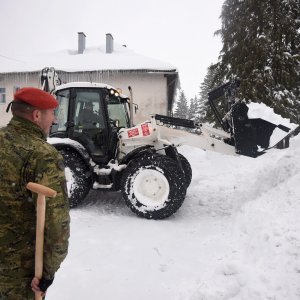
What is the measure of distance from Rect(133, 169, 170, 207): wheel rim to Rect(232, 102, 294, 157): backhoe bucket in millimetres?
1469

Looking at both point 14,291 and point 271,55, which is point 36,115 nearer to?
point 14,291

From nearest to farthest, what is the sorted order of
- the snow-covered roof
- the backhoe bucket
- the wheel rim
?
the backhoe bucket, the wheel rim, the snow-covered roof

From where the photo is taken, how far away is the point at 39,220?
1.95 metres

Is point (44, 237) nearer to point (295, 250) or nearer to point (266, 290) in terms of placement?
point (266, 290)

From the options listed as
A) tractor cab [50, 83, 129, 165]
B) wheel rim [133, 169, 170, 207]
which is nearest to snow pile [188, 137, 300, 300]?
wheel rim [133, 169, 170, 207]

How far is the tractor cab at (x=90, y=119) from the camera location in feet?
22.1

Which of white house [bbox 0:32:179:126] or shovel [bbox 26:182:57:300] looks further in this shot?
white house [bbox 0:32:179:126]

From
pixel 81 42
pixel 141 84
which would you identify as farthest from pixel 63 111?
pixel 81 42

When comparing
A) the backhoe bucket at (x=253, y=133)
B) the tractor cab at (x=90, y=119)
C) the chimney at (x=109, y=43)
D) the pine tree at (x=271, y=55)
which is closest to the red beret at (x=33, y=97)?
the backhoe bucket at (x=253, y=133)

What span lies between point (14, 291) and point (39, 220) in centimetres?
48

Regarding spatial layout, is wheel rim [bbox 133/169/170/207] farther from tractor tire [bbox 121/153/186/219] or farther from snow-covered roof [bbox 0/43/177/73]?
snow-covered roof [bbox 0/43/177/73]

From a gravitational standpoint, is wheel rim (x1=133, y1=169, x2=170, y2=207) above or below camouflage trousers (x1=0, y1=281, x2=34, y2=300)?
below

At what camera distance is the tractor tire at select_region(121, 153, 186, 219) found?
19.4 ft

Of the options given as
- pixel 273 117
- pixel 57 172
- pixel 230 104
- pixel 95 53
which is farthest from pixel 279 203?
pixel 95 53
